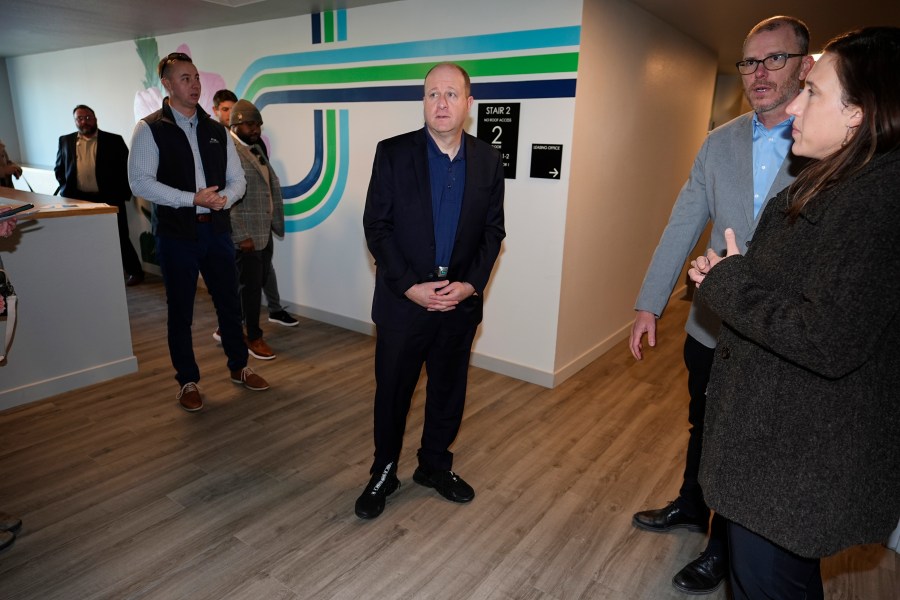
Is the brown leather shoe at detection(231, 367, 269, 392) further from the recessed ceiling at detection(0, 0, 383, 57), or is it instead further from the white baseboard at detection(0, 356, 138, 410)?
the recessed ceiling at detection(0, 0, 383, 57)

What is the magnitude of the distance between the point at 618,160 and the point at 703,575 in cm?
285

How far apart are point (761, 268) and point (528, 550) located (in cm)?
149

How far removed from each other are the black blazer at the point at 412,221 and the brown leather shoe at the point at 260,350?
2.09 meters

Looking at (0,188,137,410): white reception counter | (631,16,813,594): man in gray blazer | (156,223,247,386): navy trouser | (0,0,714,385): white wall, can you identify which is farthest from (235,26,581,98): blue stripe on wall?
(0,188,137,410): white reception counter

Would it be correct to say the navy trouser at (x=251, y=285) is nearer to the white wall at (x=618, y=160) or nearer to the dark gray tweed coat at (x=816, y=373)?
the white wall at (x=618, y=160)

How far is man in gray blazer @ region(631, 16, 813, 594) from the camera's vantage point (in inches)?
66.6

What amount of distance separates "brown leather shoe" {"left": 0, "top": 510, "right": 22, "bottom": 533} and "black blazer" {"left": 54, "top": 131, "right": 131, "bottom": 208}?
4309 millimetres

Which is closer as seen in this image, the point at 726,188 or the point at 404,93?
the point at 726,188

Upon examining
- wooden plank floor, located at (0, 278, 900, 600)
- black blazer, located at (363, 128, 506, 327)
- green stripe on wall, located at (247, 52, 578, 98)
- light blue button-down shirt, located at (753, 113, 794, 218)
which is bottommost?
wooden plank floor, located at (0, 278, 900, 600)

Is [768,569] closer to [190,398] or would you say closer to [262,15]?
[190,398]

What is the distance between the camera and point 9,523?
2121mm

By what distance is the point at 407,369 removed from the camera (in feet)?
7.25

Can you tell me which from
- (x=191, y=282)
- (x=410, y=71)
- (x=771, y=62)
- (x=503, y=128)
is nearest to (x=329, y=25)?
(x=410, y=71)

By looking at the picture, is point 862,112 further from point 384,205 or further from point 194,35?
point 194,35
